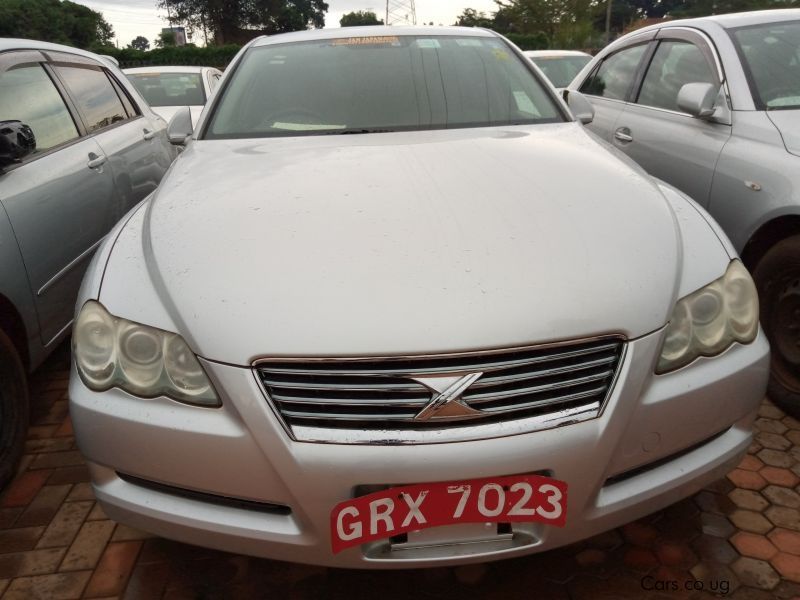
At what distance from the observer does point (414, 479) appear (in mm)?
1421

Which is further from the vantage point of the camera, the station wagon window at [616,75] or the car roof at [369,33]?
the station wagon window at [616,75]

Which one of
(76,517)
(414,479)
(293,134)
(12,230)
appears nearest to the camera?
(414,479)

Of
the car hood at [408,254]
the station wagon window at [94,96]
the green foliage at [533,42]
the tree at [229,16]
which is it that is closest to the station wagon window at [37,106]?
the station wagon window at [94,96]

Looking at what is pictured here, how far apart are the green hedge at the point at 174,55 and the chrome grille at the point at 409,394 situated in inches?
1255

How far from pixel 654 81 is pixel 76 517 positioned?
375 cm

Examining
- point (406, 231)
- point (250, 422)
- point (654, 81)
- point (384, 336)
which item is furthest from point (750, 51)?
point (250, 422)

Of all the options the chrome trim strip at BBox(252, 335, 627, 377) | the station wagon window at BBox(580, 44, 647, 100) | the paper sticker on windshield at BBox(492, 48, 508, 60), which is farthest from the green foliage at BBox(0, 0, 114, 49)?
the chrome trim strip at BBox(252, 335, 627, 377)

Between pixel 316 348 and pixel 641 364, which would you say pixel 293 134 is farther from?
pixel 641 364

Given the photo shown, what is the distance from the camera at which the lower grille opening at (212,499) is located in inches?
60.6

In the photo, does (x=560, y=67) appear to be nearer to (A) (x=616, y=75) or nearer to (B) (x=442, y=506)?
(A) (x=616, y=75)

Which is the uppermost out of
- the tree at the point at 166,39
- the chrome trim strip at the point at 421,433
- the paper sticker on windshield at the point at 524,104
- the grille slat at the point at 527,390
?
the paper sticker on windshield at the point at 524,104

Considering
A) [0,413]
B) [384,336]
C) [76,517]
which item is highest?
[384,336]

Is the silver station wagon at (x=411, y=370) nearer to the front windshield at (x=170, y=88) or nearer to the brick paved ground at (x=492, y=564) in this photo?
the brick paved ground at (x=492, y=564)

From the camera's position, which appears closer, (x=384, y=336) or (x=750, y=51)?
(x=384, y=336)
